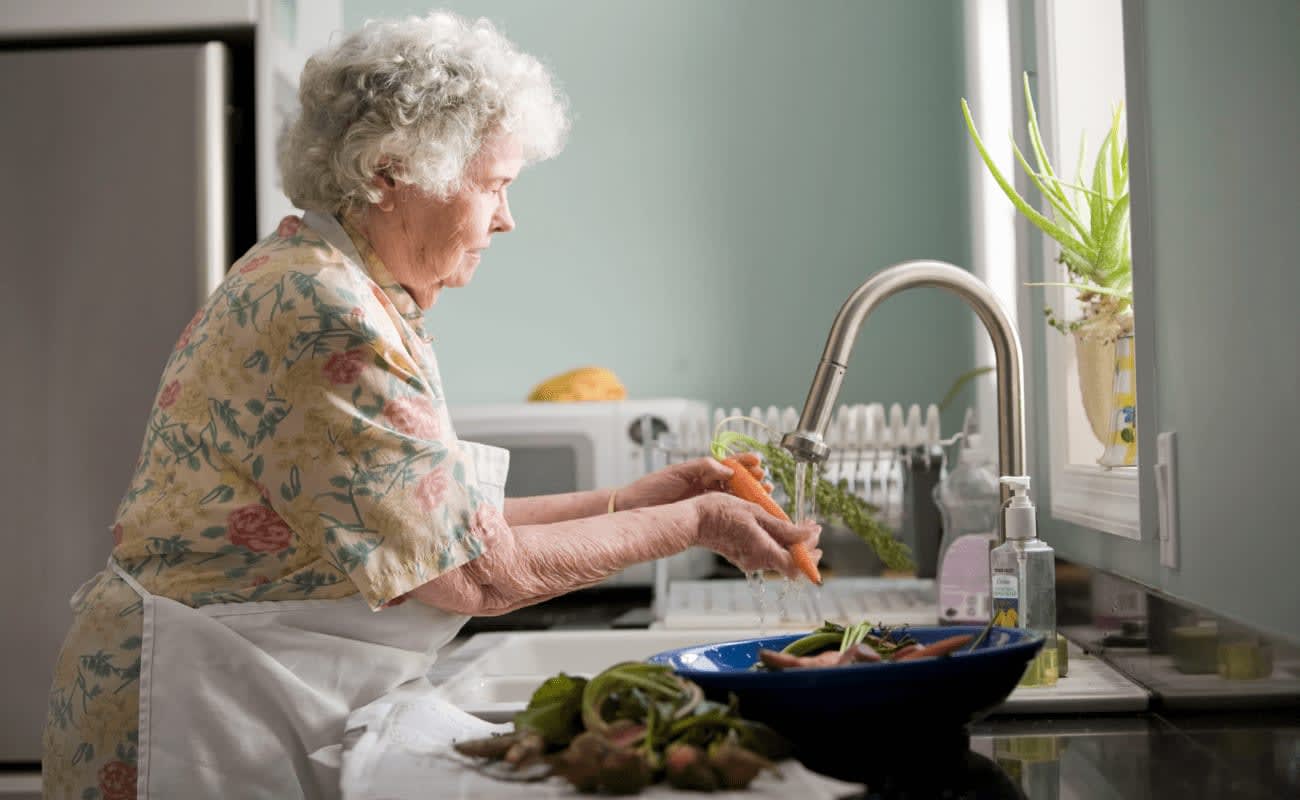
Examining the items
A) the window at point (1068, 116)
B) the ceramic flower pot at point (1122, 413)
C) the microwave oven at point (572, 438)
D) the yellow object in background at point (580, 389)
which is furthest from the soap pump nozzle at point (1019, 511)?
the yellow object in background at point (580, 389)

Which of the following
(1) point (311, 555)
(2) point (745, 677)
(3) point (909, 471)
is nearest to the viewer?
(2) point (745, 677)

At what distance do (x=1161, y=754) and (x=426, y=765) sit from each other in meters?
0.56

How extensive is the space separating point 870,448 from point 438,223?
0.97 metres

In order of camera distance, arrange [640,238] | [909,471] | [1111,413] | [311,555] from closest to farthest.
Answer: [311,555]
[1111,413]
[909,471]
[640,238]

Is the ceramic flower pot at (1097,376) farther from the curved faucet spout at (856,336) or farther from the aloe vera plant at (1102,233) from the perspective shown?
the curved faucet spout at (856,336)

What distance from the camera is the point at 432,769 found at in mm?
823

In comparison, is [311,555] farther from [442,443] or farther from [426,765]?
[426,765]

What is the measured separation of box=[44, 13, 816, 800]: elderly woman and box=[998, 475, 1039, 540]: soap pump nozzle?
18 centimetres

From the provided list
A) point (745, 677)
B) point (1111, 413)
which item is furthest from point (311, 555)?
point (1111, 413)

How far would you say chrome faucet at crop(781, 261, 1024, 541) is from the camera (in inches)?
41.3

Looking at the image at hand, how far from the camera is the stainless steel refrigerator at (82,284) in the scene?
2.10m

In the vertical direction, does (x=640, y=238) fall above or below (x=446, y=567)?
above

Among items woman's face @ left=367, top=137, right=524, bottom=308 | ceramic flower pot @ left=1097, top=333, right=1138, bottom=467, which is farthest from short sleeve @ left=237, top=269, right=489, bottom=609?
ceramic flower pot @ left=1097, top=333, right=1138, bottom=467

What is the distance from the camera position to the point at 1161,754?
0.97 metres
